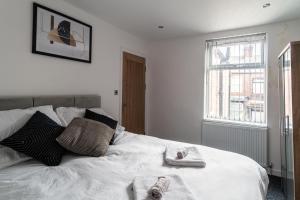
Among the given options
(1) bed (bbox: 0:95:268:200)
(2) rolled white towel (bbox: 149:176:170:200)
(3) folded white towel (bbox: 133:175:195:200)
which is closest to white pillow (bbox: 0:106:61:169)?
(1) bed (bbox: 0:95:268:200)

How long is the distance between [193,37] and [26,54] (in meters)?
2.76

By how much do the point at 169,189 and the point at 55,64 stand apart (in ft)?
6.62

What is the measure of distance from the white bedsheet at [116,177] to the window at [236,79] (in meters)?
1.74

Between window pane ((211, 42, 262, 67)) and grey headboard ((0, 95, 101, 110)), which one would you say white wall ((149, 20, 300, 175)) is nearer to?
window pane ((211, 42, 262, 67))

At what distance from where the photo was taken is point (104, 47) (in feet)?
9.89

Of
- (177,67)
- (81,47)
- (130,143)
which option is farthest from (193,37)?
(130,143)

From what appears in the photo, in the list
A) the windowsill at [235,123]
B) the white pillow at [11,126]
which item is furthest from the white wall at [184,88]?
the white pillow at [11,126]

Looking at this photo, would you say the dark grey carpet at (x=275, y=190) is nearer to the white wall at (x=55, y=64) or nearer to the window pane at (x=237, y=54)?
the window pane at (x=237, y=54)

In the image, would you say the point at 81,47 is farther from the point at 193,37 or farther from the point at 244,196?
the point at 244,196

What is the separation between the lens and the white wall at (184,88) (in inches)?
116

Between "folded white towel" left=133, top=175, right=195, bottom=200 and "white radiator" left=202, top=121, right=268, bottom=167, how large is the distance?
2.36 m

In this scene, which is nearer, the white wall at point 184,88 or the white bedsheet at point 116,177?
the white bedsheet at point 116,177

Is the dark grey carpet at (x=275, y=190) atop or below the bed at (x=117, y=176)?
below

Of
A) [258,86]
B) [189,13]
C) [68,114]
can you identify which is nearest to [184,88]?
[258,86]
